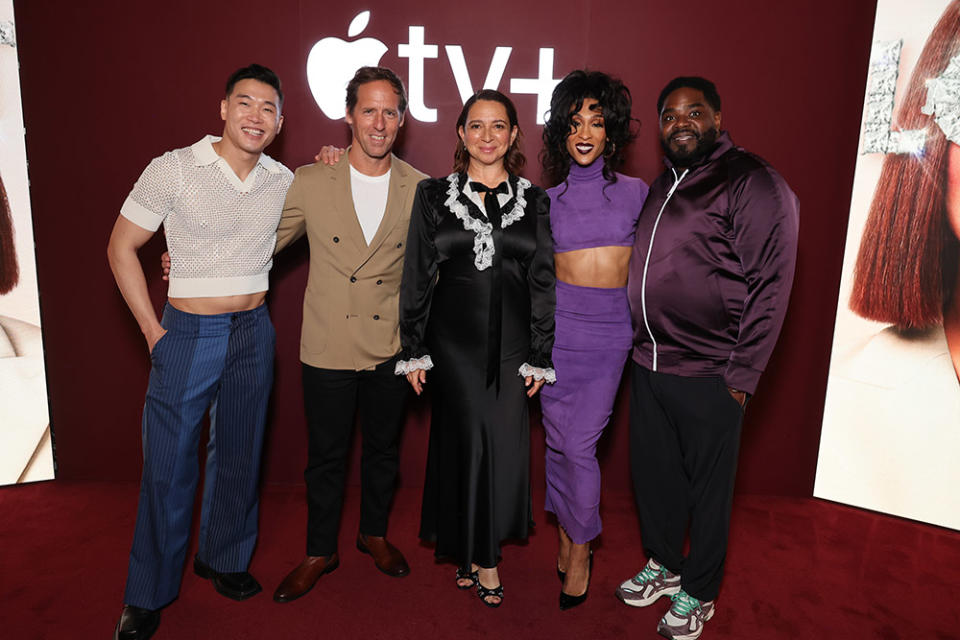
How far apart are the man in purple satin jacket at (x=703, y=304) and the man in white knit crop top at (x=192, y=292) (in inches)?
60.8

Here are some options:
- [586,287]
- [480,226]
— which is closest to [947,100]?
[586,287]

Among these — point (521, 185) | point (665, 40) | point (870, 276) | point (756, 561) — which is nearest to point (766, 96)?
point (665, 40)

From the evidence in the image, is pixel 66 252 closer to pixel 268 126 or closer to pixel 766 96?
pixel 268 126

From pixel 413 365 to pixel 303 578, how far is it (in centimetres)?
107

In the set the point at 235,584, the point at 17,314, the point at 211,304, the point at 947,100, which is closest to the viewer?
the point at 211,304

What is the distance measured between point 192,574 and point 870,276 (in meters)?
3.79

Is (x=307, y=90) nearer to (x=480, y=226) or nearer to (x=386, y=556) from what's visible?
(x=480, y=226)

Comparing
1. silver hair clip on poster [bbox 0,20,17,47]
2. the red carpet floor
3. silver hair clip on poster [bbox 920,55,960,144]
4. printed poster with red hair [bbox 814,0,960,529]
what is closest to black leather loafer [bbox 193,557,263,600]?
the red carpet floor

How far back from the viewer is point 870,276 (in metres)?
3.31

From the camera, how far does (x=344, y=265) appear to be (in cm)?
248

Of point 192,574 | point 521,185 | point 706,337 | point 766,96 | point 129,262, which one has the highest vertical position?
point 766,96

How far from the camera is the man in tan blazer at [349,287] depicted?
248 cm

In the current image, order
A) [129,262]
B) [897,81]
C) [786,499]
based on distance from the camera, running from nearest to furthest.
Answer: [129,262] → [897,81] → [786,499]

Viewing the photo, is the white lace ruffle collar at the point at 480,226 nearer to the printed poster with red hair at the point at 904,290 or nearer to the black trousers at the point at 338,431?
the black trousers at the point at 338,431
